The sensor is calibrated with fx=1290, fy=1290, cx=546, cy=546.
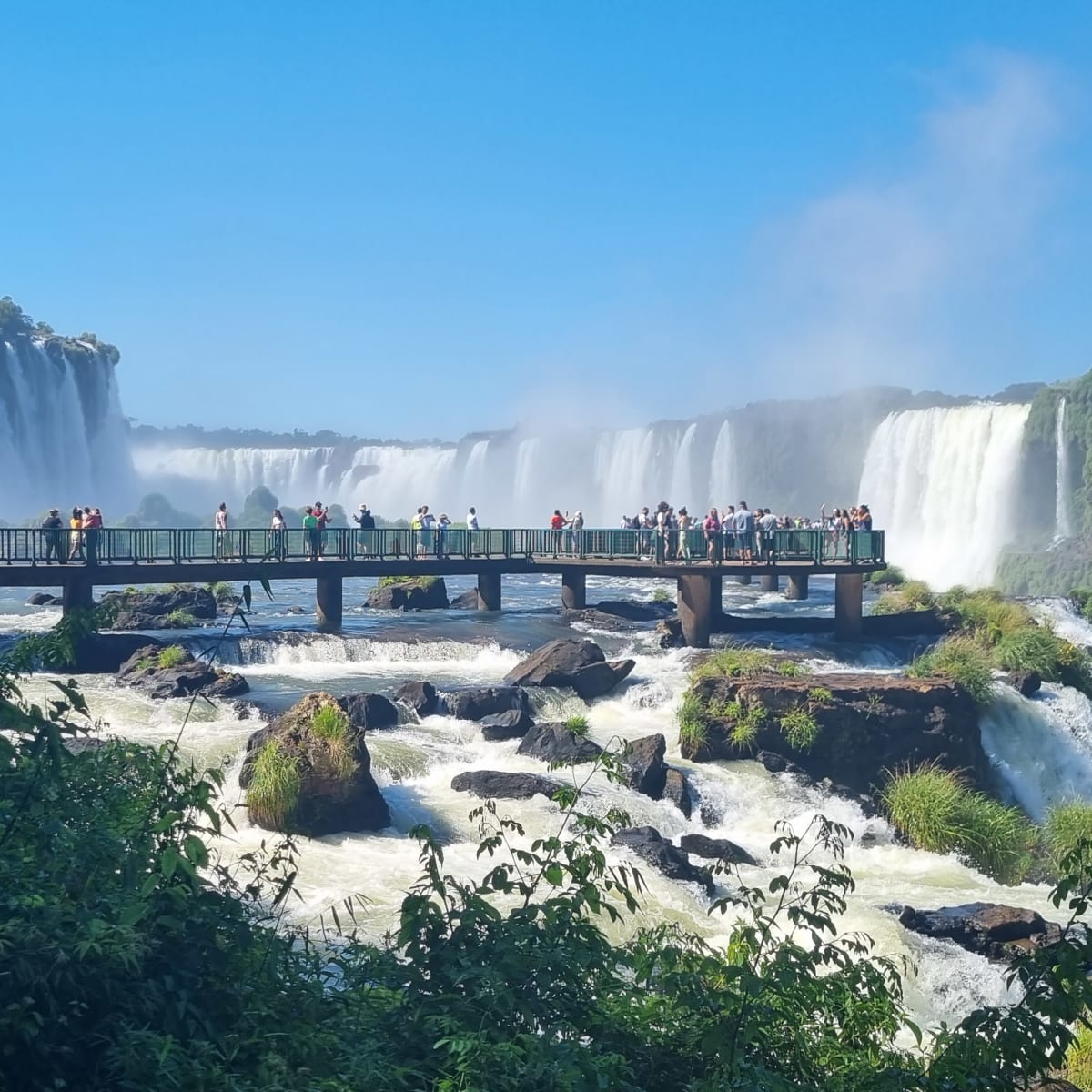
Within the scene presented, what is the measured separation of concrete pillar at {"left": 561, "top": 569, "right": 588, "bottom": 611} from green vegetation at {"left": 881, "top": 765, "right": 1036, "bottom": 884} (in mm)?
14916

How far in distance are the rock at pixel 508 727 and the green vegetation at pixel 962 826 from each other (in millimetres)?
4847

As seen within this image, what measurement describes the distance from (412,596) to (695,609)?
29.9ft

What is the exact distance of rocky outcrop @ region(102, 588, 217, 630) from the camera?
87.7 ft

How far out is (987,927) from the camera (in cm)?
1187

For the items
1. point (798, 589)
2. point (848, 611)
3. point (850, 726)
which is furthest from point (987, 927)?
point (798, 589)

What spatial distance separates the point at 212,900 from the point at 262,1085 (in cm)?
75

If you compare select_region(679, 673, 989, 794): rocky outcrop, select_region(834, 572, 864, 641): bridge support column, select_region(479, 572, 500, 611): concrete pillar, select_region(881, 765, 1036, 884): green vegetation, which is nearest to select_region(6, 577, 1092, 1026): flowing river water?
select_region(881, 765, 1036, 884): green vegetation

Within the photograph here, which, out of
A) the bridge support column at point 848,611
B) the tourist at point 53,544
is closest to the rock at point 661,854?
the bridge support column at point 848,611

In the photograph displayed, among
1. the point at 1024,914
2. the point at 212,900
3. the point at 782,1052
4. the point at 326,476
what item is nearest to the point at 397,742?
the point at 1024,914

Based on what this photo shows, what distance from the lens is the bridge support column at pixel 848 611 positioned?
2525cm

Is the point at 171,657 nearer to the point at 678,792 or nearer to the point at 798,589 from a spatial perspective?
the point at 678,792

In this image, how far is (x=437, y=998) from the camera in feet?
15.1

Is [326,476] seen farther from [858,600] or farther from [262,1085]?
[262,1085]

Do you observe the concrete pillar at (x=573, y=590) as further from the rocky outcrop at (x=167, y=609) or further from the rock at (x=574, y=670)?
the rock at (x=574, y=670)
